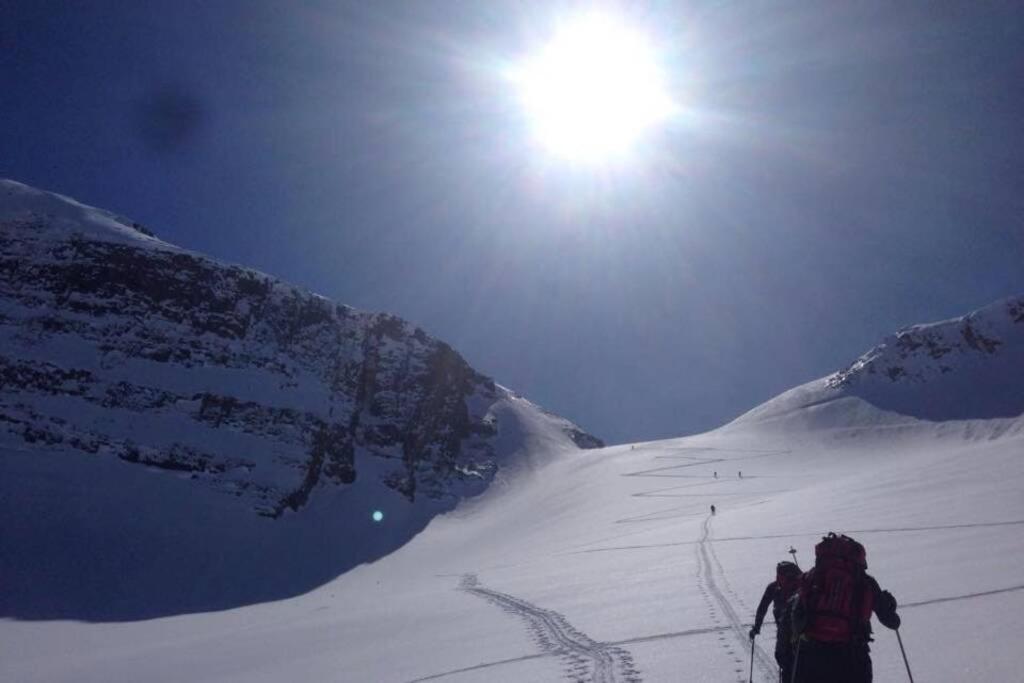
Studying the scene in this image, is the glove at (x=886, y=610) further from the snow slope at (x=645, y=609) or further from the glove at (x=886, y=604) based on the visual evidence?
the snow slope at (x=645, y=609)

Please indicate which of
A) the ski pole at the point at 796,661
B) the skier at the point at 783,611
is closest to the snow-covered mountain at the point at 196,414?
the skier at the point at 783,611

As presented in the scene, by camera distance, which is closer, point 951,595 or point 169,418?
point 951,595

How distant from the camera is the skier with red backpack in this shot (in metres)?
5.51

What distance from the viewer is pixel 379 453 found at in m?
70.1

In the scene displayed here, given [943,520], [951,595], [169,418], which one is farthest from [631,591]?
[169,418]

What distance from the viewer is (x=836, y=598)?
5.56 meters

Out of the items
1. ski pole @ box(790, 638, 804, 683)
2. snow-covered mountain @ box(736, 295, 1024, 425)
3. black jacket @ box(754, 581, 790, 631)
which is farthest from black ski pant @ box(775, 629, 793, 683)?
snow-covered mountain @ box(736, 295, 1024, 425)

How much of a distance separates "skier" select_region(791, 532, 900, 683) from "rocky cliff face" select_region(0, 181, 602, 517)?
56635 millimetres

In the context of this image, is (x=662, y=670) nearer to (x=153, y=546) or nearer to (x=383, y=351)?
(x=153, y=546)

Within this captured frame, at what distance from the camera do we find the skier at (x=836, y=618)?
551 cm

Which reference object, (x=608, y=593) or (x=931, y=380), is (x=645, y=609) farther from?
(x=931, y=380)

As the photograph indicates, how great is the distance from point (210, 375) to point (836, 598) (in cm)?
6776

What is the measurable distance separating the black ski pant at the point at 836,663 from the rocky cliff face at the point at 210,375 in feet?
186

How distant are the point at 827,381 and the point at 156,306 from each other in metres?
88.5
